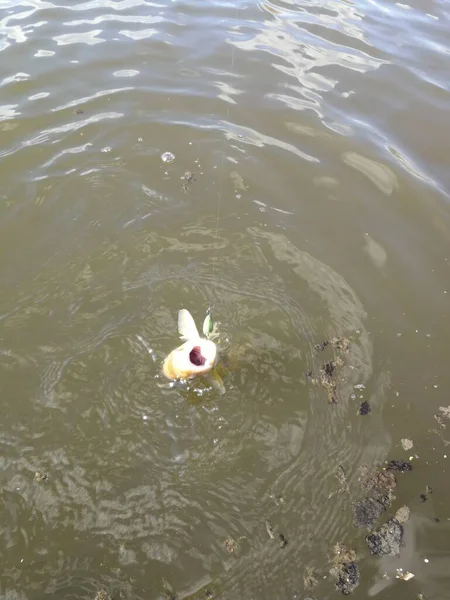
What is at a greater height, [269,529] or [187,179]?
[187,179]

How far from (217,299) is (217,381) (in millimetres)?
839

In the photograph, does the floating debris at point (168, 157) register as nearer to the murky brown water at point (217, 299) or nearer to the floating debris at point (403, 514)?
the murky brown water at point (217, 299)

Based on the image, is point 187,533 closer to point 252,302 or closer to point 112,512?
point 112,512

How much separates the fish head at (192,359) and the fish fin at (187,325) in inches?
2.6

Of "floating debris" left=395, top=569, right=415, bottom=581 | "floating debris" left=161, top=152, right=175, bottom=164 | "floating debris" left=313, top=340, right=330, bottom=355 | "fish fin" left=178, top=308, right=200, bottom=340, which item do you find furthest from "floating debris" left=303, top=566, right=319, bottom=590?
"floating debris" left=161, top=152, right=175, bottom=164

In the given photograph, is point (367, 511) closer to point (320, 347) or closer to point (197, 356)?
point (320, 347)

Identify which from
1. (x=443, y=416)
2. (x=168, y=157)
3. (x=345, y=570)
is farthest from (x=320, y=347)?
(x=168, y=157)

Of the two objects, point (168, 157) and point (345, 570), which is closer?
point (345, 570)

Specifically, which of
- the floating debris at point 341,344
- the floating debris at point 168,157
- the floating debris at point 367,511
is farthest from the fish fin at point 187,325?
the floating debris at point 168,157

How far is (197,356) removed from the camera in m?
3.69

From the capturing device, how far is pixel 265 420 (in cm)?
362

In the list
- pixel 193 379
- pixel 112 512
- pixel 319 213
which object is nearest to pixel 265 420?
pixel 193 379

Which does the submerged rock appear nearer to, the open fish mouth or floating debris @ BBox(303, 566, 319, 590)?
floating debris @ BBox(303, 566, 319, 590)

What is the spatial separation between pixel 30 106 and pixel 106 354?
3746 millimetres
